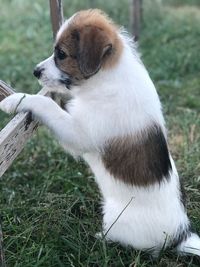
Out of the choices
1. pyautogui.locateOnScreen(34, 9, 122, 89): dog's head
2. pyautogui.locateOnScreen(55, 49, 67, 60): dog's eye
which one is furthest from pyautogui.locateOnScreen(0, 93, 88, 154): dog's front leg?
pyautogui.locateOnScreen(55, 49, 67, 60): dog's eye

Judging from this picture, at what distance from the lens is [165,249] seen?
13.1 feet

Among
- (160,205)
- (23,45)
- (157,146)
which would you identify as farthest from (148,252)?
(23,45)

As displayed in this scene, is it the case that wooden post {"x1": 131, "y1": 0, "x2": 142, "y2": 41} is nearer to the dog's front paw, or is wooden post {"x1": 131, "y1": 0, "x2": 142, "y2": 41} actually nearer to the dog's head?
the dog's head

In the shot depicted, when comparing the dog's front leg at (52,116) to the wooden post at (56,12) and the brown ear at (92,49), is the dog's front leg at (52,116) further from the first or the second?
the wooden post at (56,12)

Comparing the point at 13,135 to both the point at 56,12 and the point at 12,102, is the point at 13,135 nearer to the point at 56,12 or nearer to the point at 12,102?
the point at 12,102

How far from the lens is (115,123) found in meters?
3.67

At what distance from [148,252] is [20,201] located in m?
1.36

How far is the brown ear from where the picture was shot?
364cm

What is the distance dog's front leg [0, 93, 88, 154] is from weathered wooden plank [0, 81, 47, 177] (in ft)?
0.25

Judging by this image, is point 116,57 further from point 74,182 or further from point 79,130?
point 74,182

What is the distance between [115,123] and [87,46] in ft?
1.78

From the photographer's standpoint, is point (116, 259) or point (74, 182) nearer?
point (116, 259)

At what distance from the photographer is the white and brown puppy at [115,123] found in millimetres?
3684

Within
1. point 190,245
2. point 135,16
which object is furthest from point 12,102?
point 135,16
